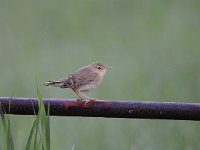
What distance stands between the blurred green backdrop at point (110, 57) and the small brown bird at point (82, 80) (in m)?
0.15

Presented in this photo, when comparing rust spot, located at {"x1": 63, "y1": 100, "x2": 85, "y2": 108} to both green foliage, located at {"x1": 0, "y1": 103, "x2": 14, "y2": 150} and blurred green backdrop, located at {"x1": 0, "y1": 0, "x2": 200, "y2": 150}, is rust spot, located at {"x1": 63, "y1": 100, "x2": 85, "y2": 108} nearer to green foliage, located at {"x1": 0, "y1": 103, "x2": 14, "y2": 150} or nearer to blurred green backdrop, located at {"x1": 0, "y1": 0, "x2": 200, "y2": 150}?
green foliage, located at {"x1": 0, "y1": 103, "x2": 14, "y2": 150}

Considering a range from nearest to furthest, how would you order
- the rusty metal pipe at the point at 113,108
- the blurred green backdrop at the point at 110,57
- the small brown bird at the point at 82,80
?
the rusty metal pipe at the point at 113,108 < the small brown bird at the point at 82,80 < the blurred green backdrop at the point at 110,57

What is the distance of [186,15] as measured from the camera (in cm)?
933

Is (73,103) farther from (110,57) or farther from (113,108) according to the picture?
(110,57)

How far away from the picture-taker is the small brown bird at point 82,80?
3.99 metres

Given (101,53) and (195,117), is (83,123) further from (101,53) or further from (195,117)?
(101,53)

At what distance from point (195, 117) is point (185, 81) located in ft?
8.66

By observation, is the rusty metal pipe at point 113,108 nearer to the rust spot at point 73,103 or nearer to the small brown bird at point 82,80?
the rust spot at point 73,103

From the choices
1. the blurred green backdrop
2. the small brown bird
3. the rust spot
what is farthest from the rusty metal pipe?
the blurred green backdrop

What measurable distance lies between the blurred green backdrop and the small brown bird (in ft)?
0.49

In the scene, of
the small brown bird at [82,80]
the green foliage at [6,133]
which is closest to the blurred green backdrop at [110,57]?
the small brown bird at [82,80]

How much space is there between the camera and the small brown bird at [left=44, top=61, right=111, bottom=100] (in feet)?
13.1

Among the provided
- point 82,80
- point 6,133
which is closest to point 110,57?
point 82,80

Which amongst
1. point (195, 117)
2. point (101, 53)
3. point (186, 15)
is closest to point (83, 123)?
point (195, 117)
